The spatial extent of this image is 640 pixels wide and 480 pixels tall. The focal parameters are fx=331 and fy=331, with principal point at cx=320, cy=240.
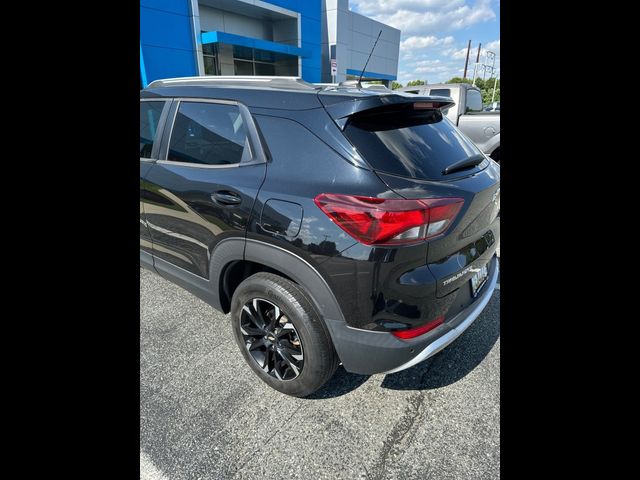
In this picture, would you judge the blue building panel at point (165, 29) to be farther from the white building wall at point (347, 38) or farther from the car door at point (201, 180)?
the white building wall at point (347, 38)

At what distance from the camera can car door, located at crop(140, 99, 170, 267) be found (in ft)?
8.61

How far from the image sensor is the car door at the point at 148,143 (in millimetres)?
2623

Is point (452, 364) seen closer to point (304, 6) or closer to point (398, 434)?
point (398, 434)

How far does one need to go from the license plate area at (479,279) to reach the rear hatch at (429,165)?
61mm

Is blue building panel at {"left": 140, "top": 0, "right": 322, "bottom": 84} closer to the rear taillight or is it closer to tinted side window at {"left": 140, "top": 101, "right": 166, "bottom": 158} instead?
tinted side window at {"left": 140, "top": 101, "right": 166, "bottom": 158}

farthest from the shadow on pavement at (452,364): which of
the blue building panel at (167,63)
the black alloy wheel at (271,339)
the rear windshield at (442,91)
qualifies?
the blue building panel at (167,63)

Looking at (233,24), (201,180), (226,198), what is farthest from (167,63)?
(226,198)

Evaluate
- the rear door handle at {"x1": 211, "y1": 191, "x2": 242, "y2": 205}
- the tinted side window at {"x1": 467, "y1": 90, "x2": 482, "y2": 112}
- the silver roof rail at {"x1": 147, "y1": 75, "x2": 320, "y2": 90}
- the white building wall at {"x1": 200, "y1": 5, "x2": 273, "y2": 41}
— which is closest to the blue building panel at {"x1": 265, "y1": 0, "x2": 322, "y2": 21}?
the white building wall at {"x1": 200, "y1": 5, "x2": 273, "y2": 41}

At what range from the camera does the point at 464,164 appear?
190 cm

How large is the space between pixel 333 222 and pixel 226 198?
0.77 meters

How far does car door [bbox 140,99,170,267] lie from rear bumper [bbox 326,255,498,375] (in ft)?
6.35
